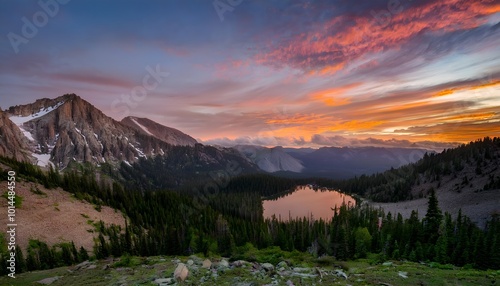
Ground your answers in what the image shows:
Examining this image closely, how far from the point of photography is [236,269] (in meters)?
25.7

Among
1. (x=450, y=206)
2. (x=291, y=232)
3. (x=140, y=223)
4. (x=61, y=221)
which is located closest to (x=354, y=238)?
(x=291, y=232)

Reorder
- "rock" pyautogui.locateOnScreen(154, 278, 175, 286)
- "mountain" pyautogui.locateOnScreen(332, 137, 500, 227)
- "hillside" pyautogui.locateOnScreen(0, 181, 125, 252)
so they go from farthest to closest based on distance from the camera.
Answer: "mountain" pyautogui.locateOnScreen(332, 137, 500, 227) → "hillside" pyautogui.locateOnScreen(0, 181, 125, 252) → "rock" pyautogui.locateOnScreen(154, 278, 175, 286)

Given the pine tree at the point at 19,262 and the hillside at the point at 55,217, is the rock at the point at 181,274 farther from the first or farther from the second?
the hillside at the point at 55,217

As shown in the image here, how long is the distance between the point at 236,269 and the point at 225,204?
155 meters

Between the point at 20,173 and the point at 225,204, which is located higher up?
the point at 20,173

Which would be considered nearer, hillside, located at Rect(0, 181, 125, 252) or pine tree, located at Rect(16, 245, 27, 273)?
pine tree, located at Rect(16, 245, 27, 273)

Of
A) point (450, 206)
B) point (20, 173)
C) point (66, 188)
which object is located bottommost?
point (450, 206)

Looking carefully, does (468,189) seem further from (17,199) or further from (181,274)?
(17,199)

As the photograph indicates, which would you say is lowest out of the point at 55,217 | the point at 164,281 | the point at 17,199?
the point at 55,217

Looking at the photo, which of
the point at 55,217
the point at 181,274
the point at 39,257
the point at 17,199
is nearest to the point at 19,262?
the point at 39,257

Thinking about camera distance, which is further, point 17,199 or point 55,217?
point 17,199

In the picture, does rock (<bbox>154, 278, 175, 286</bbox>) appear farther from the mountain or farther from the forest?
the mountain

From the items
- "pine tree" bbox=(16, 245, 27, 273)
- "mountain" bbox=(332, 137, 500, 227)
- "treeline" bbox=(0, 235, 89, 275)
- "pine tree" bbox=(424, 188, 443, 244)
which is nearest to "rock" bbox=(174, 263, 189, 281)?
"treeline" bbox=(0, 235, 89, 275)

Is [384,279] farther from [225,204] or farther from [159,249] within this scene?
[225,204]
